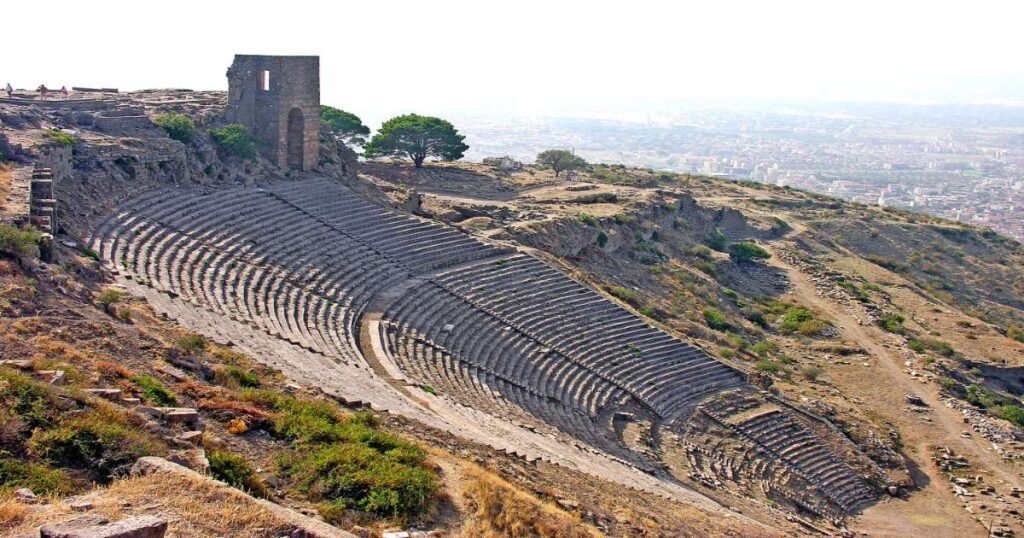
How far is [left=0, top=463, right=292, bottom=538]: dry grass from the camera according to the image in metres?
8.03

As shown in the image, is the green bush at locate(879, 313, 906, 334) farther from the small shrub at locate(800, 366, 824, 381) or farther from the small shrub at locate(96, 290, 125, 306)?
the small shrub at locate(96, 290, 125, 306)

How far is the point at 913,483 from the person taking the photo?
24.7 metres

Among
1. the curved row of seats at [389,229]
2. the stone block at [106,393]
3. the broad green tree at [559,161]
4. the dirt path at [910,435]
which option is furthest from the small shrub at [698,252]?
the stone block at [106,393]

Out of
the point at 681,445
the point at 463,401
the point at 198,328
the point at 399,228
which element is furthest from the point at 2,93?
the point at 681,445

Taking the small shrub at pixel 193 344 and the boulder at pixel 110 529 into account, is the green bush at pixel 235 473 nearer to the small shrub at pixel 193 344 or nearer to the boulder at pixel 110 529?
the boulder at pixel 110 529

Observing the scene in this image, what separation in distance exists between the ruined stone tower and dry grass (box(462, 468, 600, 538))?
71.3ft

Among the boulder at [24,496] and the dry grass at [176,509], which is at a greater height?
the boulder at [24,496]

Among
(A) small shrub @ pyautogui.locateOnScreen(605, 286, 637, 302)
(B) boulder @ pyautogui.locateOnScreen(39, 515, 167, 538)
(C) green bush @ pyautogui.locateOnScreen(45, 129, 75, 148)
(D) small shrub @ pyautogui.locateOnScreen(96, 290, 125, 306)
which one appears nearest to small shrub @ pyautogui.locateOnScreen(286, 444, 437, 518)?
(B) boulder @ pyautogui.locateOnScreen(39, 515, 167, 538)

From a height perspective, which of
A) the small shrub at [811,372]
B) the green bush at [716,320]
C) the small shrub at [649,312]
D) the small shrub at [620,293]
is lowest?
the small shrub at [811,372]

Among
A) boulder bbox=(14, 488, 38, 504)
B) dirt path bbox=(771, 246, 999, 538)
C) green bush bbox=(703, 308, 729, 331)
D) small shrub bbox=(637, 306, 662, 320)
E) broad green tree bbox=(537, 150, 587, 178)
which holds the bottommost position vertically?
dirt path bbox=(771, 246, 999, 538)

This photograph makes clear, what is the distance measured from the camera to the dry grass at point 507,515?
1071 centimetres

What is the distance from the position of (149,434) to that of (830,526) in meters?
16.6

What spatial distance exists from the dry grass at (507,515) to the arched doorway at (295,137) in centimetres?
2187

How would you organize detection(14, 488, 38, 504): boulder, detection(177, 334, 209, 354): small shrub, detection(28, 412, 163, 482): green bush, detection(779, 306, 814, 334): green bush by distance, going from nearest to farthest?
detection(14, 488, 38, 504): boulder, detection(28, 412, 163, 482): green bush, detection(177, 334, 209, 354): small shrub, detection(779, 306, 814, 334): green bush
